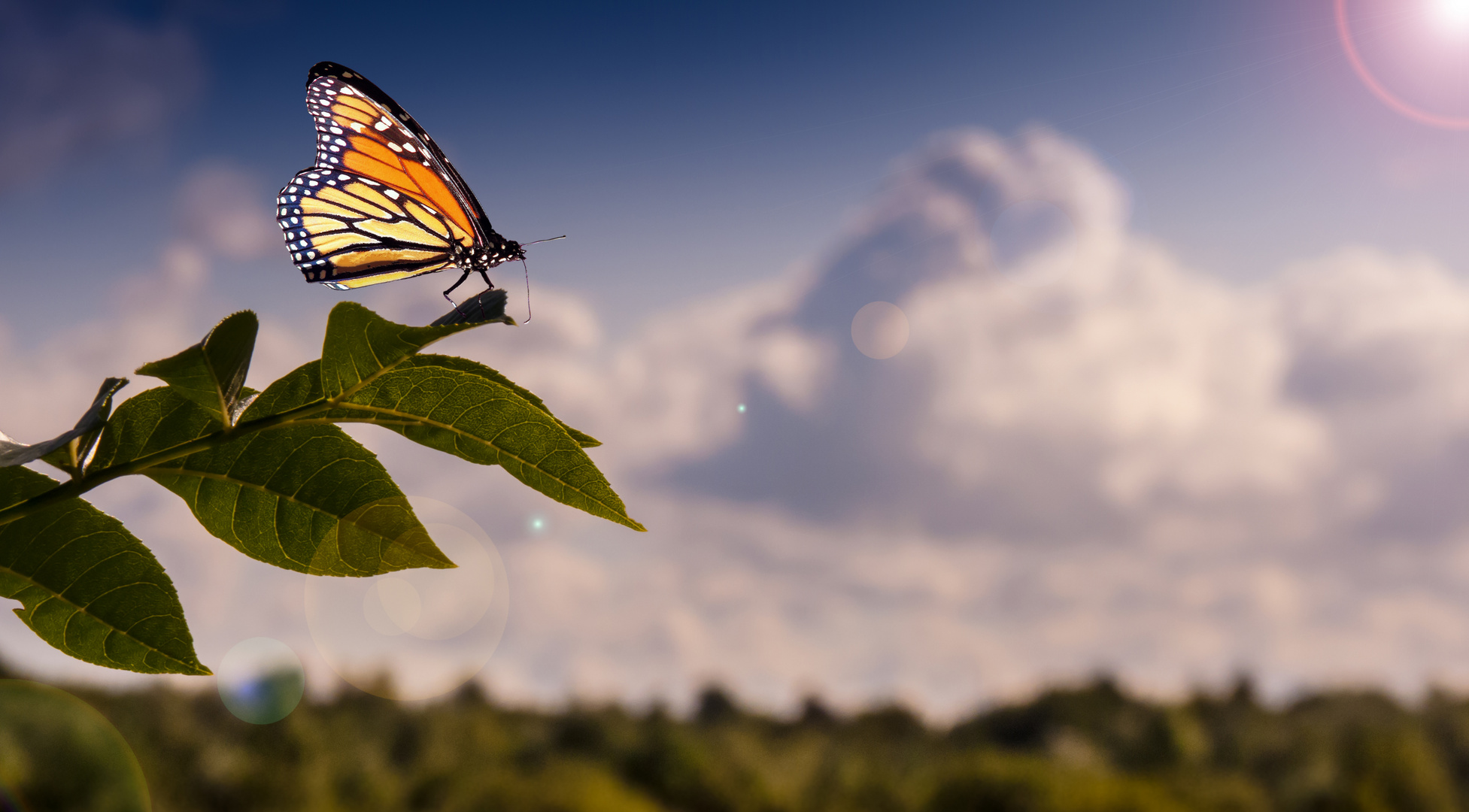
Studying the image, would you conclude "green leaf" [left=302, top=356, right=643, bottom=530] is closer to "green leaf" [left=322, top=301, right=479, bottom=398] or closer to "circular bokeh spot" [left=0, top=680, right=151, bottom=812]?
"green leaf" [left=322, top=301, right=479, bottom=398]

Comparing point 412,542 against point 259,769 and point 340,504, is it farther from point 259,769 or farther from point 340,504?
point 259,769

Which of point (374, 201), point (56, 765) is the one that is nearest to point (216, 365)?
point (374, 201)

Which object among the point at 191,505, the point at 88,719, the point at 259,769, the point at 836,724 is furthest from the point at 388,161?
the point at 836,724

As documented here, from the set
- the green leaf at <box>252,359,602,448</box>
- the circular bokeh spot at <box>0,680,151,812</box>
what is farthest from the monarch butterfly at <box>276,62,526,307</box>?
the circular bokeh spot at <box>0,680,151,812</box>

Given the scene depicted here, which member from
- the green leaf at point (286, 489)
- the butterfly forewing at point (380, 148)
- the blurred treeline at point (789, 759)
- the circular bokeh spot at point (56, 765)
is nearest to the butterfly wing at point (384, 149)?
the butterfly forewing at point (380, 148)

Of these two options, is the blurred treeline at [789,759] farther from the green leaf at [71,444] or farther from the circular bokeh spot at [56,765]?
the green leaf at [71,444]

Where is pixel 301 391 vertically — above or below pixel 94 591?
above

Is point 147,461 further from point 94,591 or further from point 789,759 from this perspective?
point 789,759
